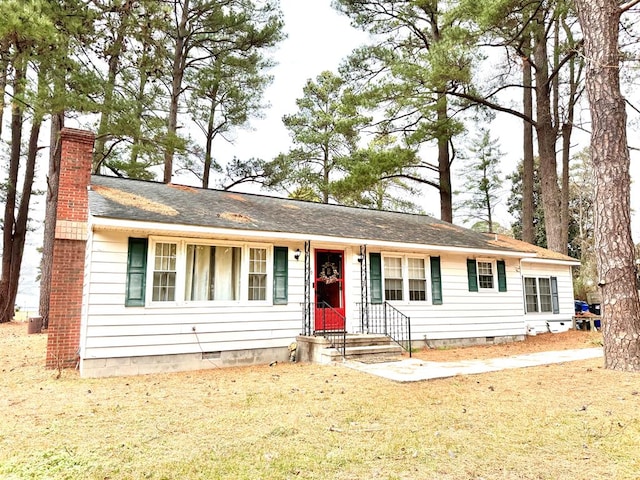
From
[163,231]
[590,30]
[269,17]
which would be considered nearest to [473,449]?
[163,231]

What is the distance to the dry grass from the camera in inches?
133

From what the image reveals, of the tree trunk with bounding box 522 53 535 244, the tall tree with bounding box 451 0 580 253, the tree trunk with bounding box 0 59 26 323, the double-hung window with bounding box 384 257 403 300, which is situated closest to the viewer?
the double-hung window with bounding box 384 257 403 300

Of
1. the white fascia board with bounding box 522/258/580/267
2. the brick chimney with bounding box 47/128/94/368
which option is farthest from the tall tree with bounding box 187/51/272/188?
the white fascia board with bounding box 522/258/580/267

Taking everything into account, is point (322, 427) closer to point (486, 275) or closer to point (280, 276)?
point (280, 276)

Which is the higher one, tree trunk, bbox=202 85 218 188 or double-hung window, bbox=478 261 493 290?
tree trunk, bbox=202 85 218 188

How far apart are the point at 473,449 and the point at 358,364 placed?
3999 mm

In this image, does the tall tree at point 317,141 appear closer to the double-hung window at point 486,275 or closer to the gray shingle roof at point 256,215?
the gray shingle roof at point 256,215

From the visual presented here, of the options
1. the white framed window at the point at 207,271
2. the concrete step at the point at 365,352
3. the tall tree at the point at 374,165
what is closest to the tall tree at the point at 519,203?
the tall tree at the point at 374,165

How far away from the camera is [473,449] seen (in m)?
3.77

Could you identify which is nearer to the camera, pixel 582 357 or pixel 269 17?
pixel 582 357

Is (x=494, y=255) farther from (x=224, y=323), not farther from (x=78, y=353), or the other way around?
(x=78, y=353)

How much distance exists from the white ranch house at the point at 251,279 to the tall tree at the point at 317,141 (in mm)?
8699

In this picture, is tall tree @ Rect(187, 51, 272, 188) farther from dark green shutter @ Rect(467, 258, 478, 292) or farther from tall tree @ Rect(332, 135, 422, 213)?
dark green shutter @ Rect(467, 258, 478, 292)

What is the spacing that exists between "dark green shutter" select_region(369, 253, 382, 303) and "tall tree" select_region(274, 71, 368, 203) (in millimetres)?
10790
